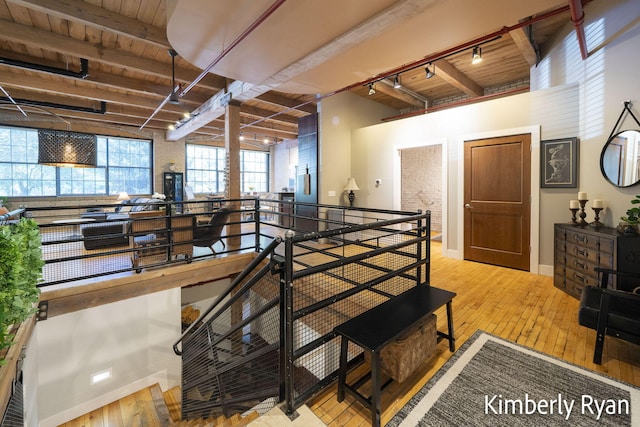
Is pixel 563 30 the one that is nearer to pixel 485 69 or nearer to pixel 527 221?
pixel 485 69

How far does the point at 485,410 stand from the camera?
1.57 metres

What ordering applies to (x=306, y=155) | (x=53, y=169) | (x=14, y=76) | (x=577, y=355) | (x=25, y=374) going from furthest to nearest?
(x=53, y=169), (x=306, y=155), (x=14, y=76), (x=25, y=374), (x=577, y=355)

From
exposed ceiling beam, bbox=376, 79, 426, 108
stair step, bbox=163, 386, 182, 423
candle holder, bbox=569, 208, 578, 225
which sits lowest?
stair step, bbox=163, 386, 182, 423

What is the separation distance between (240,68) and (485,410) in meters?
3.81

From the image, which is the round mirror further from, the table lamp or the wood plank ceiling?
the table lamp

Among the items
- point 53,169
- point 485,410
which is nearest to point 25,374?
point 485,410

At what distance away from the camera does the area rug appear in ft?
4.95

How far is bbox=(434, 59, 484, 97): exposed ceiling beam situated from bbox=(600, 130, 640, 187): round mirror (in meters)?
2.50

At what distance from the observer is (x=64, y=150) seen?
483cm

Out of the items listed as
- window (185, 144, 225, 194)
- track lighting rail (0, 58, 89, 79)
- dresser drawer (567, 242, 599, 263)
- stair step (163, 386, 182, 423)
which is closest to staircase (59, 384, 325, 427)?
stair step (163, 386, 182, 423)

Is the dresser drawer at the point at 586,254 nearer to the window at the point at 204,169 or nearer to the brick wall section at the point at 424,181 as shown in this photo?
the brick wall section at the point at 424,181

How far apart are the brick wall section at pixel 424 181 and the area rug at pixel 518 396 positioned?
18.5 ft

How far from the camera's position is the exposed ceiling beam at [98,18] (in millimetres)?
2564

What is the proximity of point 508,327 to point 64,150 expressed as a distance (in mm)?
7054
